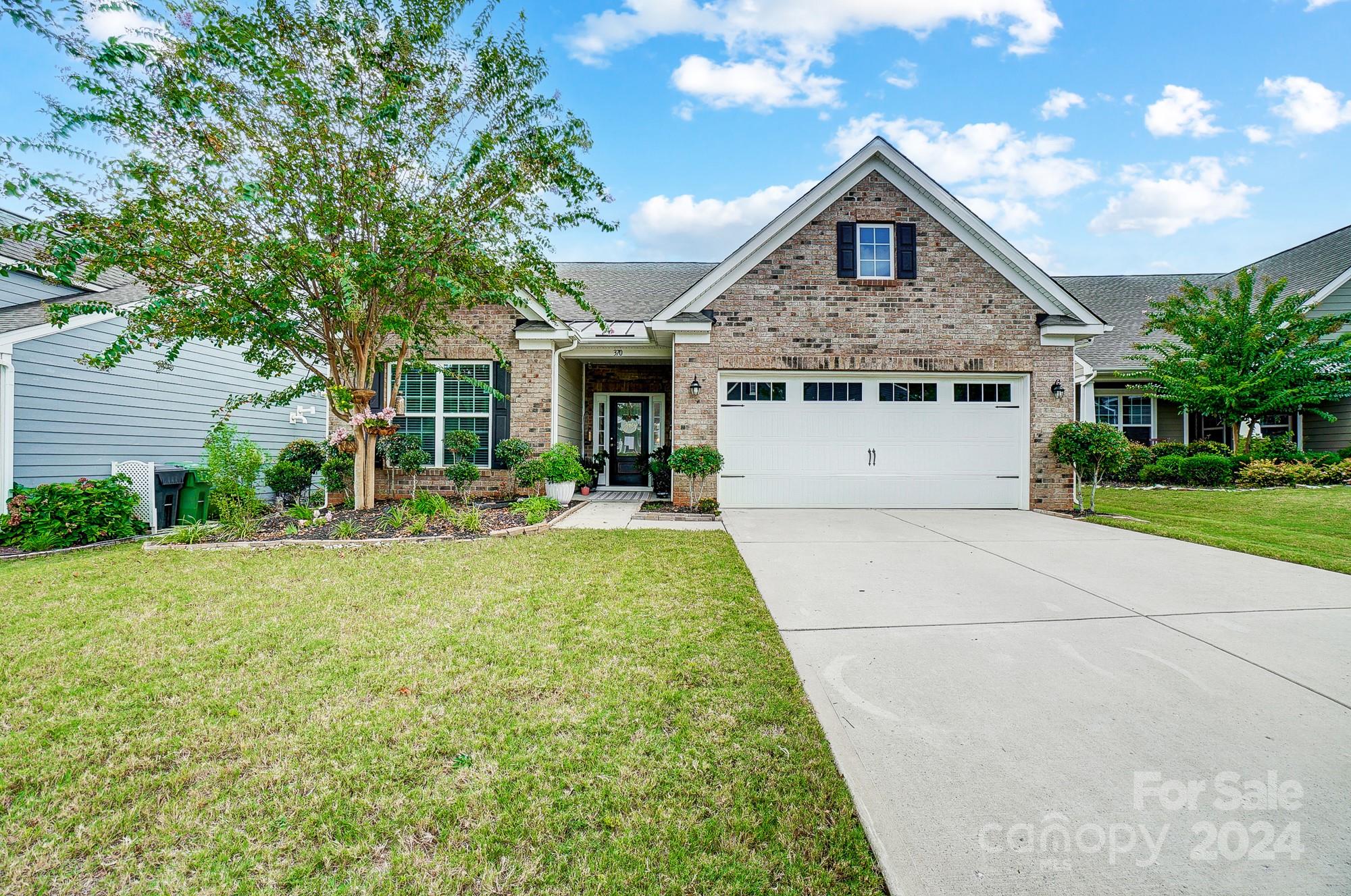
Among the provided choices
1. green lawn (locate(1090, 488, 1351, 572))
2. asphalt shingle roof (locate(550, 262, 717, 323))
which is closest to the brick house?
green lawn (locate(1090, 488, 1351, 572))

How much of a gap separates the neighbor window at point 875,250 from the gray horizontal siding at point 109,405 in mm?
11133

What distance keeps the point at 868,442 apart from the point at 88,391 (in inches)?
467

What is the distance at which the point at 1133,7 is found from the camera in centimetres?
894

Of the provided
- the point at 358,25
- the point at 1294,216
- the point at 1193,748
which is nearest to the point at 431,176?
the point at 358,25

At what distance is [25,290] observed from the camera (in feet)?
29.2

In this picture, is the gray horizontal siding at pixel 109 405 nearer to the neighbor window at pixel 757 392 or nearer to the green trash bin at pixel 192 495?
the green trash bin at pixel 192 495

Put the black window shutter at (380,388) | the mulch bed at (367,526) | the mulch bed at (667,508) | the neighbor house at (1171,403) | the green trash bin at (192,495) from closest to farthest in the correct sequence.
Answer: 1. the mulch bed at (367,526)
2. the green trash bin at (192,495)
3. the mulch bed at (667,508)
4. the black window shutter at (380,388)
5. the neighbor house at (1171,403)

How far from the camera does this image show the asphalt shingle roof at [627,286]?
12859 mm

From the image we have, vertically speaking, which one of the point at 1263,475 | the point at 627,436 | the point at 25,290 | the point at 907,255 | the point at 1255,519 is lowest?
the point at 1255,519

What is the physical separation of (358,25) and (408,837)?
8662 millimetres

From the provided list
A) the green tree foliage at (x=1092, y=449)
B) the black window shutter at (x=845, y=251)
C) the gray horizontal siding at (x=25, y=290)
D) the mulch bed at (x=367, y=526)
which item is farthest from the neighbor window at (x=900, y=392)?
the gray horizontal siding at (x=25, y=290)

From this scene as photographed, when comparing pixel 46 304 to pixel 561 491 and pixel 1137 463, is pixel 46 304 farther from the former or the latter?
pixel 1137 463

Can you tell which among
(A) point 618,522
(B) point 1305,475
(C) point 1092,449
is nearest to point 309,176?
(A) point 618,522

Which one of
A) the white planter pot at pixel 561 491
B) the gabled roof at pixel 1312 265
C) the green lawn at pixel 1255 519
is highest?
the gabled roof at pixel 1312 265
